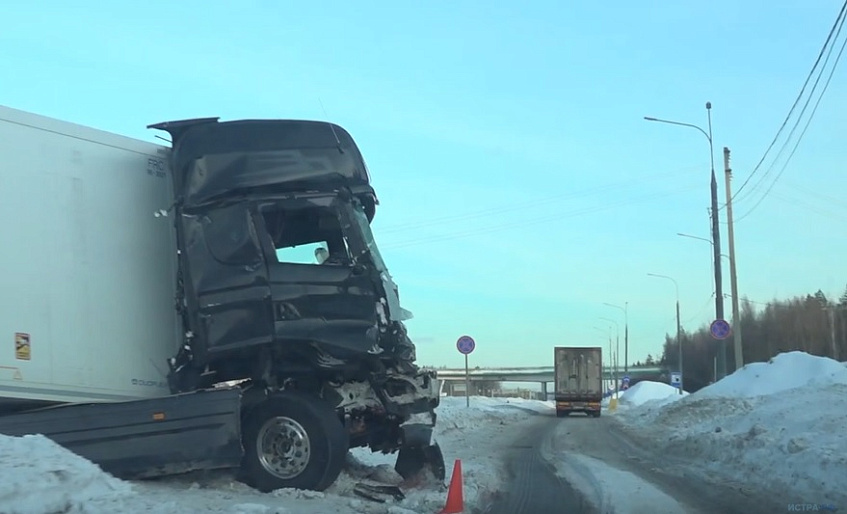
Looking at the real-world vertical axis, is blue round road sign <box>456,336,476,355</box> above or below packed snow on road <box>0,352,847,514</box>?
above

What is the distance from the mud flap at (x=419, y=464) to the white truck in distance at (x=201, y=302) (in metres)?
0.85

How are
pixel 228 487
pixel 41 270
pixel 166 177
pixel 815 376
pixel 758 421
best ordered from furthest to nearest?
1. pixel 815 376
2. pixel 758 421
3. pixel 166 177
4. pixel 228 487
5. pixel 41 270

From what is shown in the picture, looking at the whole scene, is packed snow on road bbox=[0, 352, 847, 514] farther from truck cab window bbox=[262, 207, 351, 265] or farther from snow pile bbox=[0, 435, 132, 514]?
truck cab window bbox=[262, 207, 351, 265]

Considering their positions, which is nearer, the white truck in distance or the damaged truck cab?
the white truck in distance

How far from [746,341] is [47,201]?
77833 millimetres

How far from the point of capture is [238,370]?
1087 cm

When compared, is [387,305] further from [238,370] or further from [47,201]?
[47,201]

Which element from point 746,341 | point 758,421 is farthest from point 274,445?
point 746,341

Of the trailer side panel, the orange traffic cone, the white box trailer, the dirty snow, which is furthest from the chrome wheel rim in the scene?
the dirty snow

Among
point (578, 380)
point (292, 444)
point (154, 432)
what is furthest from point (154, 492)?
point (578, 380)

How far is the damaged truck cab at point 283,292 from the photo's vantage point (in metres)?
10.5

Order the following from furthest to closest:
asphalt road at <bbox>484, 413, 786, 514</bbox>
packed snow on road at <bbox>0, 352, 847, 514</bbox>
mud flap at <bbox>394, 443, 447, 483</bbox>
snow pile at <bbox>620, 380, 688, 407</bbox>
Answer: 1. snow pile at <bbox>620, 380, 688, 407</bbox>
2. mud flap at <bbox>394, 443, 447, 483</bbox>
3. asphalt road at <bbox>484, 413, 786, 514</bbox>
4. packed snow on road at <bbox>0, 352, 847, 514</bbox>

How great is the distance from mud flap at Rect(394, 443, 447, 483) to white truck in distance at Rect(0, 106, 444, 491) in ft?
2.79

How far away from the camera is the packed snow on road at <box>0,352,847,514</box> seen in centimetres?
823
